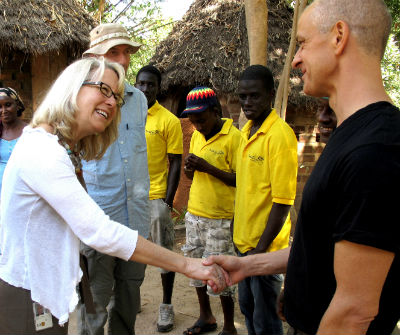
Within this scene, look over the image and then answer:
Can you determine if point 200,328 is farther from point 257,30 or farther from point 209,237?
point 257,30

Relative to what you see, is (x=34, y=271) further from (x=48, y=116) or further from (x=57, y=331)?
(x=48, y=116)

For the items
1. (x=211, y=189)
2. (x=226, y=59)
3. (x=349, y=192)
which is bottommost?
(x=211, y=189)

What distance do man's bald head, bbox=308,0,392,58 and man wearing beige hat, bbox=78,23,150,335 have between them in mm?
1812

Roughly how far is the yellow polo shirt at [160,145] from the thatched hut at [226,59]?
9.84 ft

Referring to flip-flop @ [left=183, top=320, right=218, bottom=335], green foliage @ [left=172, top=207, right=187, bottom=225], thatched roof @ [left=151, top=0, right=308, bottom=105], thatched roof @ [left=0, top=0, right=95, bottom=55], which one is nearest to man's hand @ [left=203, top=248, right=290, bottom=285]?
flip-flop @ [left=183, top=320, right=218, bottom=335]

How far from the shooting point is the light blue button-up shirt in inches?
107

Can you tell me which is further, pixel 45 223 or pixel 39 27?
pixel 39 27

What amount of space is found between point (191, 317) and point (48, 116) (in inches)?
113

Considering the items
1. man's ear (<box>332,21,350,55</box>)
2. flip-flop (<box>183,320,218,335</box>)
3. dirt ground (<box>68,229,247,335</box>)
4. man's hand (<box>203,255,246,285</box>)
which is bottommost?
dirt ground (<box>68,229,247,335</box>)

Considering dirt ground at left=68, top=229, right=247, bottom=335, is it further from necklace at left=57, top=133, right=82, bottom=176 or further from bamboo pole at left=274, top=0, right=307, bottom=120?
bamboo pole at left=274, top=0, right=307, bottom=120

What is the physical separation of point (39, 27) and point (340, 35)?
678 cm

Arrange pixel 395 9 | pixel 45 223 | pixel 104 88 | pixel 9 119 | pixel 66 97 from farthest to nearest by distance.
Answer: pixel 395 9 → pixel 9 119 → pixel 104 88 → pixel 66 97 → pixel 45 223

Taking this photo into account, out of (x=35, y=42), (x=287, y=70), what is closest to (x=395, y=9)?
(x=287, y=70)

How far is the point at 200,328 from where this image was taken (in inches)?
139
